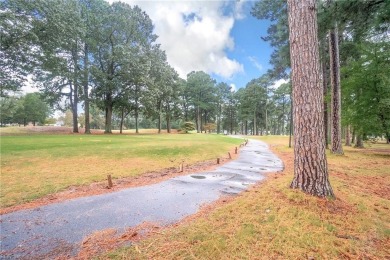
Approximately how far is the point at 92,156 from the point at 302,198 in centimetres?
1005

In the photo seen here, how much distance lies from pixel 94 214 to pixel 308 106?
4825 millimetres

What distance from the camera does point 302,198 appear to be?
389 centimetres

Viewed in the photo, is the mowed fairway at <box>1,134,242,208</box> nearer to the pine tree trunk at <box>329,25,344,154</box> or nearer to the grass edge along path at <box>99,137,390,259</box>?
the grass edge along path at <box>99,137,390,259</box>

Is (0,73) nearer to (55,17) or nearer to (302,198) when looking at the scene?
(55,17)

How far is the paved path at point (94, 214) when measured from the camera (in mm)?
3162

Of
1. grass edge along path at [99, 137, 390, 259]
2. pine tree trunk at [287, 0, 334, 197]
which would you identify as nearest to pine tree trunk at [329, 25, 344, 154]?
grass edge along path at [99, 137, 390, 259]

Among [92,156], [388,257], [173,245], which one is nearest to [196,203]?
[173,245]

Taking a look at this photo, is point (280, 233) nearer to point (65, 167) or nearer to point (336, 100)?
point (65, 167)

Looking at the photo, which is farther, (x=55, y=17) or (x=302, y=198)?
(x=55, y=17)

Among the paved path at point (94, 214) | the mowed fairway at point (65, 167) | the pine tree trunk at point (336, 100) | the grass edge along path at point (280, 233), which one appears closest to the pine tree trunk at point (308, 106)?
the grass edge along path at point (280, 233)

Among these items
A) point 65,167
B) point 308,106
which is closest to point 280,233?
point 308,106

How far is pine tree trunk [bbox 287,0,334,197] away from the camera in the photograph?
13.4 ft

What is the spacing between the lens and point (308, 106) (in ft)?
13.4

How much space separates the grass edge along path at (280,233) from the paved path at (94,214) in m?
0.88
